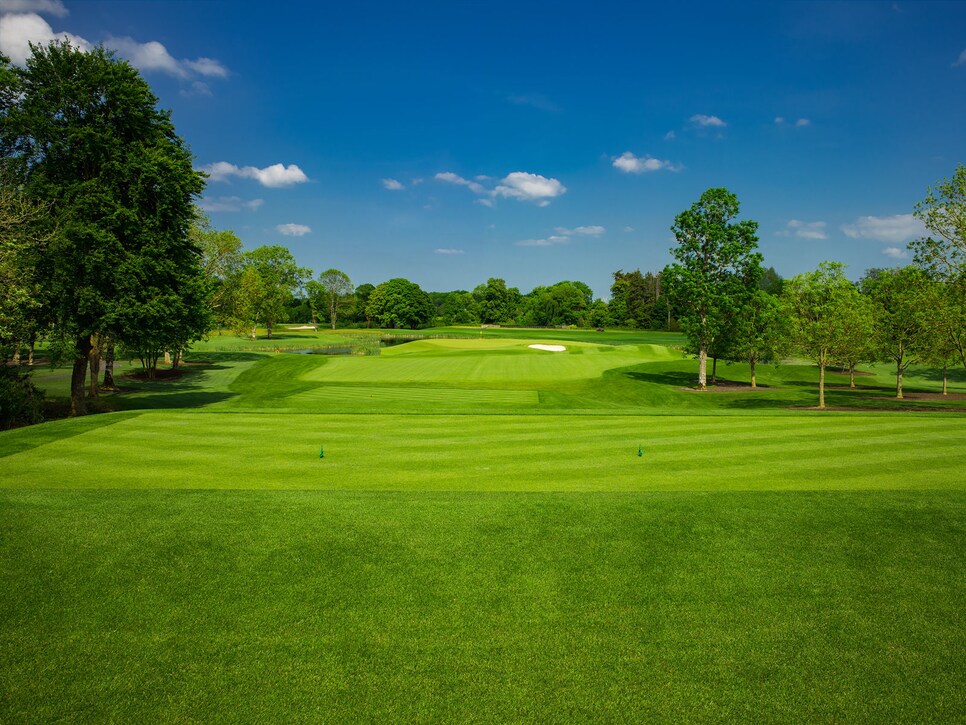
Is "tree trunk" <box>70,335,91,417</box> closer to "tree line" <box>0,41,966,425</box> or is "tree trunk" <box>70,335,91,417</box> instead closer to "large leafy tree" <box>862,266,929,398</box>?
"tree line" <box>0,41,966,425</box>

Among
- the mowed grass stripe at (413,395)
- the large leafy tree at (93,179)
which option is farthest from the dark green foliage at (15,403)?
the mowed grass stripe at (413,395)

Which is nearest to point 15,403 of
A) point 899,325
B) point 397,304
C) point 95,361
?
point 95,361

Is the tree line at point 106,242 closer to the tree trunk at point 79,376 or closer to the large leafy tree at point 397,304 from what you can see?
the tree trunk at point 79,376

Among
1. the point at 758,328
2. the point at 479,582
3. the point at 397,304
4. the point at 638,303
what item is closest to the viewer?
the point at 479,582

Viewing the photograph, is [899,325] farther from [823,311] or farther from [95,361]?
[95,361]

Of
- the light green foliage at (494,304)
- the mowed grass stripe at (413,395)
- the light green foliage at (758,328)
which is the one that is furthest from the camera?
the light green foliage at (494,304)

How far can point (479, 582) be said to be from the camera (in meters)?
7.74

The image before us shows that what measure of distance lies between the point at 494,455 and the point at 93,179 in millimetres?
23452

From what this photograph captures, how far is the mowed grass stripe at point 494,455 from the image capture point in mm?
12375

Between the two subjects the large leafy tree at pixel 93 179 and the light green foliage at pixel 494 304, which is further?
the light green foliage at pixel 494 304

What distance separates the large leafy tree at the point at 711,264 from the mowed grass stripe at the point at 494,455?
90.1ft

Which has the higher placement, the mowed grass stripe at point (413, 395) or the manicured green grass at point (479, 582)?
the manicured green grass at point (479, 582)

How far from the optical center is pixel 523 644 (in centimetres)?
643

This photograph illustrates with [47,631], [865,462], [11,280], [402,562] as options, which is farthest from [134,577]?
[11,280]
